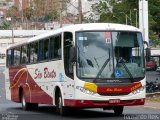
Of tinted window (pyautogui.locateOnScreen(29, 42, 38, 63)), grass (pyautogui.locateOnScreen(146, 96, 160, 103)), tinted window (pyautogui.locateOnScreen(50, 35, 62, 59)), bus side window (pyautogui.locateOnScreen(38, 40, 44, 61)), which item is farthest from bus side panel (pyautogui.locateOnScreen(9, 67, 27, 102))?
grass (pyautogui.locateOnScreen(146, 96, 160, 103))

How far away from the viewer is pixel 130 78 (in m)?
18.6

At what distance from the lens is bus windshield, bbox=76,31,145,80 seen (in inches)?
727

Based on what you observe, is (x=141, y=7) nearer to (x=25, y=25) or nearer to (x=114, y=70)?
(x=114, y=70)

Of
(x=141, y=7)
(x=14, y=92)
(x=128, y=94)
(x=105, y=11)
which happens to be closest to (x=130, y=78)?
(x=128, y=94)

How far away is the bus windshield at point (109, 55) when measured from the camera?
18.5 m

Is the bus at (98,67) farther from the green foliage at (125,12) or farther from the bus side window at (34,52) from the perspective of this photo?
the green foliage at (125,12)

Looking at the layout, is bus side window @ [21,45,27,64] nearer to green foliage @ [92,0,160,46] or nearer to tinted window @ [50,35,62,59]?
tinted window @ [50,35,62,59]

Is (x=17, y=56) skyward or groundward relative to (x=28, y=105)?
skyward

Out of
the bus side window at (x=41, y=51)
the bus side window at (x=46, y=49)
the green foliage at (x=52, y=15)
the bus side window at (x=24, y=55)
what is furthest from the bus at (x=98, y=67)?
the green foliage at (x=52, y=15)

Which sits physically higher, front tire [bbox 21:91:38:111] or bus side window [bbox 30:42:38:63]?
bus side window [bbox 30:42:38:63]

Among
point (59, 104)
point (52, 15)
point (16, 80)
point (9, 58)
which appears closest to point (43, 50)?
point (59, 104)

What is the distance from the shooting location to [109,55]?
18578 millimetres

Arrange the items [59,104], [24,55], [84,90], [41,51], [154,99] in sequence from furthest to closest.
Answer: [154,99] → [24,55] → [41,51] → [59,104] → [84,90]

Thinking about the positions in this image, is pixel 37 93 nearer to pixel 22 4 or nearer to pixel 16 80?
pixel 16 80
